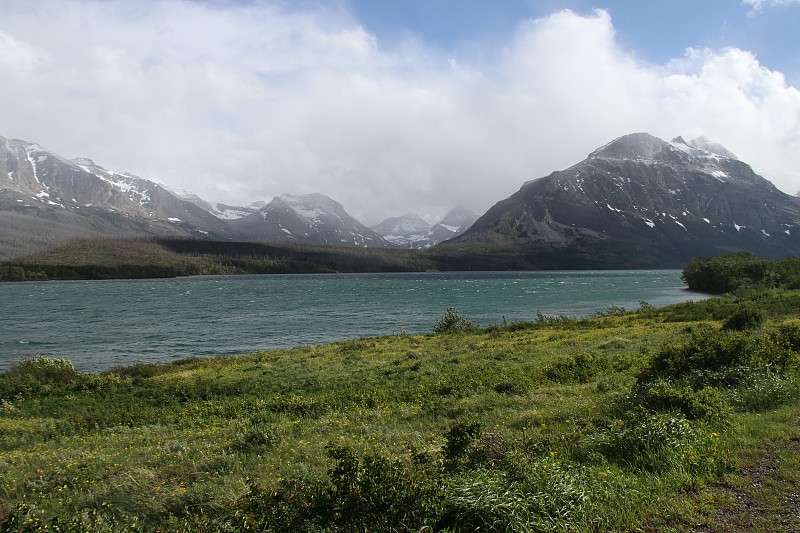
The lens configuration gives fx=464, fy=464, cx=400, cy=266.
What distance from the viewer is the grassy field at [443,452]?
684cm

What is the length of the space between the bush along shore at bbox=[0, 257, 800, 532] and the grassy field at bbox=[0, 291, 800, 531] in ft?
0.15

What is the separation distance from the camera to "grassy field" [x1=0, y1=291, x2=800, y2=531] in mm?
6836

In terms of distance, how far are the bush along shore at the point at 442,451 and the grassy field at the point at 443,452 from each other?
1.8 inches

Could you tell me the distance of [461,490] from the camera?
7168 millimetres

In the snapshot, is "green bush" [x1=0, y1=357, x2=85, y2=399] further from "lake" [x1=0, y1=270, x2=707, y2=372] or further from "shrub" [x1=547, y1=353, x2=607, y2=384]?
"shrub" [x1=547, y1=353, x2=607, y2=384]

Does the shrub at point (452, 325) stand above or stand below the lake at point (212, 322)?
above

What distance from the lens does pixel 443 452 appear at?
9.51 m

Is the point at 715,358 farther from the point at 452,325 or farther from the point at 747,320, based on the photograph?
the point at 452,325

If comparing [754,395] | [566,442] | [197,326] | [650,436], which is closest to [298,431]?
[566,442]

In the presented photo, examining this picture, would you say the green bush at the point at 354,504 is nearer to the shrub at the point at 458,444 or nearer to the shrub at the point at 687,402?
the shrub at the point at 458,444

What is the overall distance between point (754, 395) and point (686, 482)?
6.22 m

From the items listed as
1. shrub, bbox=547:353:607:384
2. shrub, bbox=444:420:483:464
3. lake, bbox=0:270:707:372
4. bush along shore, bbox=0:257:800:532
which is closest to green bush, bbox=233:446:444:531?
bush along shore, bbox=0:257:800:532

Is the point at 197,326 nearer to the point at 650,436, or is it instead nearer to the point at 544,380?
the point at 544,380

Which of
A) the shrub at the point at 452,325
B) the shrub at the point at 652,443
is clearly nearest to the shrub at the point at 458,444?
the shrub at the point at 652,443
